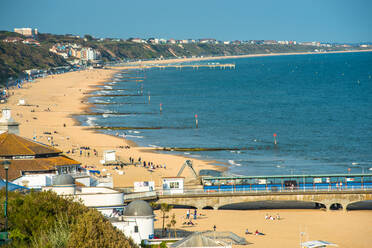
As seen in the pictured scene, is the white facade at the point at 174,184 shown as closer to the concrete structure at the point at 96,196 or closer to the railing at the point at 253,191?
the railing at the point at 253,191

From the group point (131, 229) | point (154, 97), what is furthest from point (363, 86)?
point (131, 229)

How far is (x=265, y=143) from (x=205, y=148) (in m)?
8.50

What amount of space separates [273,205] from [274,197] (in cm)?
149

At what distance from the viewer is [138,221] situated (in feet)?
109

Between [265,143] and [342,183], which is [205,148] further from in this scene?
[342,183]

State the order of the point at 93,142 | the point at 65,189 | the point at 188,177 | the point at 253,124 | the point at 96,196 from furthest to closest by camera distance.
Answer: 1. the point at 253,124
2. the point at 93,142
3. the point at 188,177
4. the point at 65,189
5. the point at 96,196

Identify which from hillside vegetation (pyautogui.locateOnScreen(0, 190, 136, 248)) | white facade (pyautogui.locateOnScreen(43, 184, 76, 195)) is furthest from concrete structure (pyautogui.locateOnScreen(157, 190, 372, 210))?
hillside vegetation (pyautogui.locateOnScreen(0, 190, 136, 248))

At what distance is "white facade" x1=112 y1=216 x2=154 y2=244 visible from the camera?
3269cm

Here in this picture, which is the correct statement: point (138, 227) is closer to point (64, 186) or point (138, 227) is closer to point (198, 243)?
point (198, 243)

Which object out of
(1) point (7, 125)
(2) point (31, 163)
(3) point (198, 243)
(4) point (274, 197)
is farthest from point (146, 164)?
(3) point (198, 243)

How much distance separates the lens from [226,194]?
46750 millimetres

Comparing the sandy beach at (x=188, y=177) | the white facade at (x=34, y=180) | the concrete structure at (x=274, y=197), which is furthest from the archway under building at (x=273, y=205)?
the white facade at (x=34, y=180)

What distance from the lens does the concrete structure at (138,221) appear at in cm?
3281

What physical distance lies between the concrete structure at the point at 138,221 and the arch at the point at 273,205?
1464 centimetres
